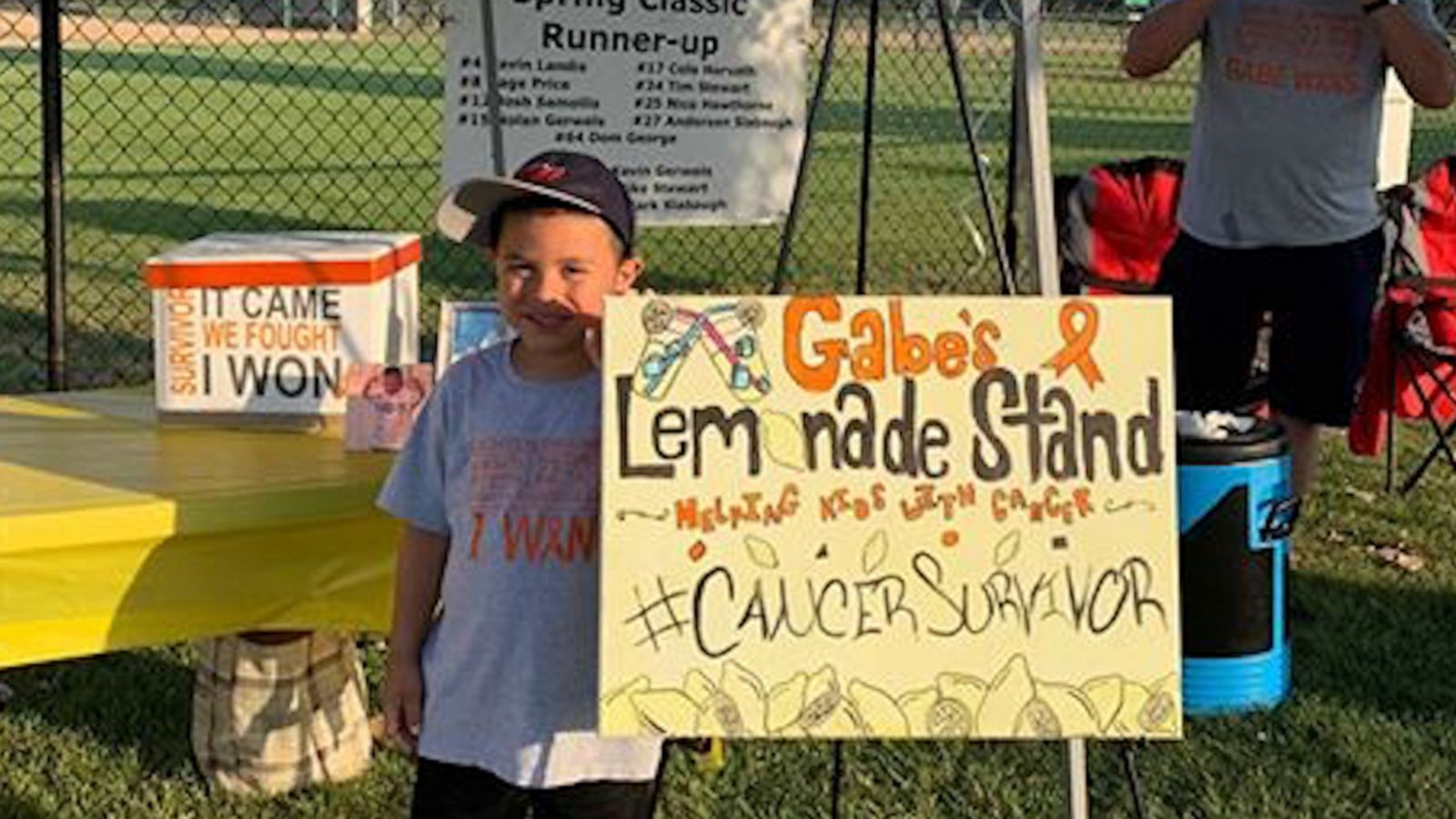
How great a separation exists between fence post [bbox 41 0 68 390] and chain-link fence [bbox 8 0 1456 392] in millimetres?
1771

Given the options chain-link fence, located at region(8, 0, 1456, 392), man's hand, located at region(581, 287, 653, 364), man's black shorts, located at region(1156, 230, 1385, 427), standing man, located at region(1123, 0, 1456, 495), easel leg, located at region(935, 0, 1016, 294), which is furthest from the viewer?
chain-link fence, located at region(8, 0, 1456, 392)

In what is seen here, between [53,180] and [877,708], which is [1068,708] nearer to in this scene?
[877,708]

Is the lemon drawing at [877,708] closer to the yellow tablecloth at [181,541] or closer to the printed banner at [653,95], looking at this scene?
the yellow tablecloth at [181,541]

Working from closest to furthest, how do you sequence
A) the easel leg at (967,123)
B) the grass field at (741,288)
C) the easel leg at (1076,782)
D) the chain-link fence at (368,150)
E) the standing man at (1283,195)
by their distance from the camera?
the easel leg at (1076,782)
the easel leg at (967,123)
the grass field at (741,288)
the standing man at (1283,195)
the chain-link fence at (368,150)

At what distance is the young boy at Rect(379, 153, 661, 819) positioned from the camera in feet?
7.63

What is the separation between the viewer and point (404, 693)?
2.47 m

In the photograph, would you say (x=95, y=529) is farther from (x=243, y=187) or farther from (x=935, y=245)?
(x=243, y=187)

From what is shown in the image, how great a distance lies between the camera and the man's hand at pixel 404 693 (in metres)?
2.46

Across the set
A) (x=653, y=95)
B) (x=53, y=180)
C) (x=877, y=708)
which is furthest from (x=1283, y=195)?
(x=53, y=180)

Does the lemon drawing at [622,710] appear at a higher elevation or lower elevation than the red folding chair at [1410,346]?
lower

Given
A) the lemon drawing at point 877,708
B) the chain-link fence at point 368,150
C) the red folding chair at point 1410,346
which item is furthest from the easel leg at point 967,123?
the red folding chair at point 1410,346

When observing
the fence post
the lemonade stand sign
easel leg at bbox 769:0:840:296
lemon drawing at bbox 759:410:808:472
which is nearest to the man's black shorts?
easel leg at bbox 769:0:840:296

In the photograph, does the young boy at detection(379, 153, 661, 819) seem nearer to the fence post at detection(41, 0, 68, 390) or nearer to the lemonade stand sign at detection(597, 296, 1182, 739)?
the lemonade stand sign at detection(597, 296, 1182, 739)

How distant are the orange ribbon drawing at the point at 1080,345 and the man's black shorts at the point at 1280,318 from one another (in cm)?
210
